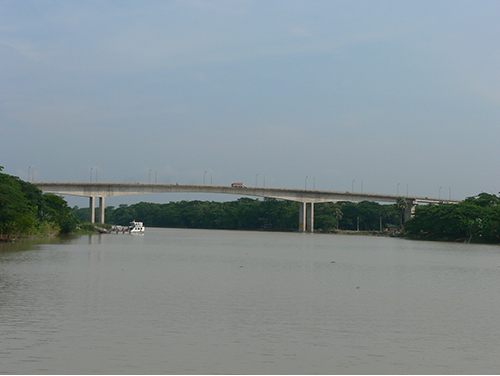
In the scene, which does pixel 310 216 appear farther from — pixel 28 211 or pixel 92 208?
pixel 28 211

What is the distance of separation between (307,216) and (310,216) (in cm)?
185

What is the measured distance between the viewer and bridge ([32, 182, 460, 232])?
117m

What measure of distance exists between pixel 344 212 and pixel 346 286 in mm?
137753

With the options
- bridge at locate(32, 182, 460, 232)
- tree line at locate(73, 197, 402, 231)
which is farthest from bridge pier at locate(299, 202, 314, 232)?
tree line at locate(73, 197, 402, 231)

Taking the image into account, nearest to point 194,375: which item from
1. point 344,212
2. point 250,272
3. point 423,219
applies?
point 250,272

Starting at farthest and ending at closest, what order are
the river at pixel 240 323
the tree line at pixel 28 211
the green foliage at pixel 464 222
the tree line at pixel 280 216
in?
the green foliage at pixel 464 222 < the tree line at pixel 280 216 < the tree line at pixel 28 211 < the river at pixel 240 323

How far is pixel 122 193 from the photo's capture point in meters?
122

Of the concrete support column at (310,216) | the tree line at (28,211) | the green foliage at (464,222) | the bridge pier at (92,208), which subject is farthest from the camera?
the concrete support column at (310,216)

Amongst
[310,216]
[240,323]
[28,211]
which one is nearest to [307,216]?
[310,216]

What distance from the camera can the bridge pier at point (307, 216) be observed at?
144 m

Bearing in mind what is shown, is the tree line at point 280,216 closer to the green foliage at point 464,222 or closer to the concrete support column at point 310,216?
the green foliage at point 464,222

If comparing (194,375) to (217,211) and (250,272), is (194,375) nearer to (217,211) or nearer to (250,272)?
(250,272)

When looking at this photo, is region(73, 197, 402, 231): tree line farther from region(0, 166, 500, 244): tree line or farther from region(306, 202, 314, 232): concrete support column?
region(306, 202, 314, 232): concrete support column

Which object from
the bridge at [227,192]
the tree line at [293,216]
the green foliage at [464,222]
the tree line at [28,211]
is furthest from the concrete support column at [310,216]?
the tree line at [28,211]
